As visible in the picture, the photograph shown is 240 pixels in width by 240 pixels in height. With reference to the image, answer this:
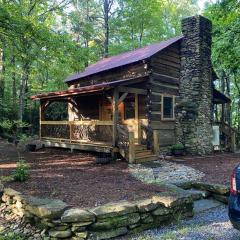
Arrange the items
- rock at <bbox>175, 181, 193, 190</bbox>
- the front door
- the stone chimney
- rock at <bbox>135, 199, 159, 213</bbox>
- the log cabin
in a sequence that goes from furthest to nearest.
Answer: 1. the stone chimney
2. the front door
3. the log cabin
4. rock at <bbox>175, 181, 193, 190</bbox>
5. rock at <bbox>135, 199, 159, 213</bbox>

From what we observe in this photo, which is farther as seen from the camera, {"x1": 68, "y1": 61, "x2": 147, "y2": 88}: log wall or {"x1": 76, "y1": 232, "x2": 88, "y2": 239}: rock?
{"x1": 68, "y1": 61, "x2": 147, "y2": 88}: log wall

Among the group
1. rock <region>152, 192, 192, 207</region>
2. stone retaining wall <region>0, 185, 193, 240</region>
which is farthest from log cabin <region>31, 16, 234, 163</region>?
stone retaining wall <region>0, 185, 193, 240</region>

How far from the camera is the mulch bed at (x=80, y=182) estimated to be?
6.91 m

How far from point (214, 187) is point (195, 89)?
8.94m

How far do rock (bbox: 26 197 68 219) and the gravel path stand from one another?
53.0 inches

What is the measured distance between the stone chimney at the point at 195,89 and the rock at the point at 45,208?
1097 cm

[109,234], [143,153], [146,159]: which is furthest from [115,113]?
[109,234]

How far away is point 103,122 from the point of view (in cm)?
1266

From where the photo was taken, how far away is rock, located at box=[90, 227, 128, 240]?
5.24 metres

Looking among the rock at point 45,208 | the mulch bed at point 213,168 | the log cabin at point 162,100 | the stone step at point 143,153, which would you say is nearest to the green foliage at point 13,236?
the rock at point 45,208

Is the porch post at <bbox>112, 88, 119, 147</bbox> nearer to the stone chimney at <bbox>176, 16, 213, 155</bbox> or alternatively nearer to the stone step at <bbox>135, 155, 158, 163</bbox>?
the stone step at <bbox>135, 155, 158, 163</bbox>

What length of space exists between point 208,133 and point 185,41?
5.04 m

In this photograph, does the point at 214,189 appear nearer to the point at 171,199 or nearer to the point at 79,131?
the point at 171,199

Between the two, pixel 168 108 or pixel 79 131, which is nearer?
pixel 79 131
